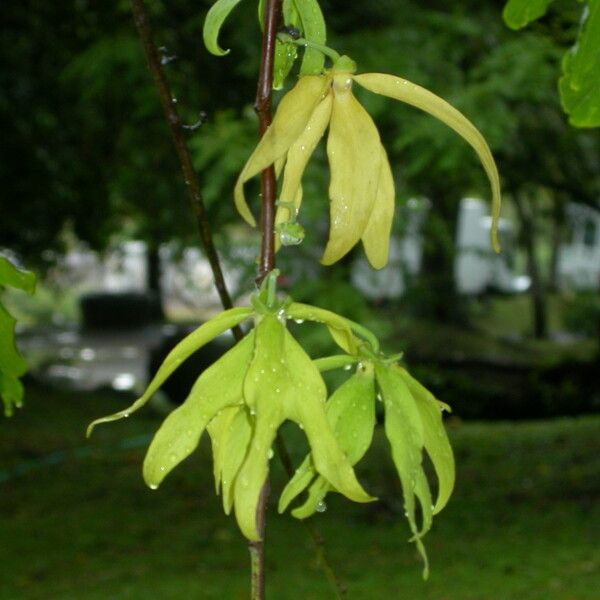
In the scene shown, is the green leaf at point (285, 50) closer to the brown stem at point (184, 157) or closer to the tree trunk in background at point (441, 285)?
the brown stem at point (184, 157)

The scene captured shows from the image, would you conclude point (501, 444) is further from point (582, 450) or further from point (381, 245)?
point (381, 245)

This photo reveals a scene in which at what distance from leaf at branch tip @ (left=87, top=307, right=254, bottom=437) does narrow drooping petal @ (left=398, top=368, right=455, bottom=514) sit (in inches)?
3.7

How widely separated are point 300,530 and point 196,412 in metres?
5.23

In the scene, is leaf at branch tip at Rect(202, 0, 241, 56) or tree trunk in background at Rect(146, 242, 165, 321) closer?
leaf at branch tip at Rect(202, 0, 241, 56)

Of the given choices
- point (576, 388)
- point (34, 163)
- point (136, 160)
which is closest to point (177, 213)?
point (136, 160)

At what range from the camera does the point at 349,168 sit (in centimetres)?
56

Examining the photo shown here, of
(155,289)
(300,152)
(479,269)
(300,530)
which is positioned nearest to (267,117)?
(300,152)

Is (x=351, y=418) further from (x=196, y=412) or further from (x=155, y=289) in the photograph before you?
(x=155, y=289)

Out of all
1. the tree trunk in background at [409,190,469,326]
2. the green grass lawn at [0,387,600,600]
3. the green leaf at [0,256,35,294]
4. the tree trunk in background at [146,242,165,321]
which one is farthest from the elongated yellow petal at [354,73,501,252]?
the tree trunk in background at [146,242,165,321]

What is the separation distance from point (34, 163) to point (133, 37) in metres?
2.38

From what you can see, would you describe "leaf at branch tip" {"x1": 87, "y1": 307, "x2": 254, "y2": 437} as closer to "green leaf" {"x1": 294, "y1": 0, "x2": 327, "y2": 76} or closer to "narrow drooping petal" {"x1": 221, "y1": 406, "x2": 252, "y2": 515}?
"narrow drooping petal" {"x1": 221, "y1": 406, "x2": 252, "y2": 515}

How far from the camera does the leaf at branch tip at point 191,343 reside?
51 centimetres

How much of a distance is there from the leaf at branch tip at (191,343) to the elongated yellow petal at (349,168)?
6 cm

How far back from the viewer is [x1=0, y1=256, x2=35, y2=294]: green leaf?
0.82m
